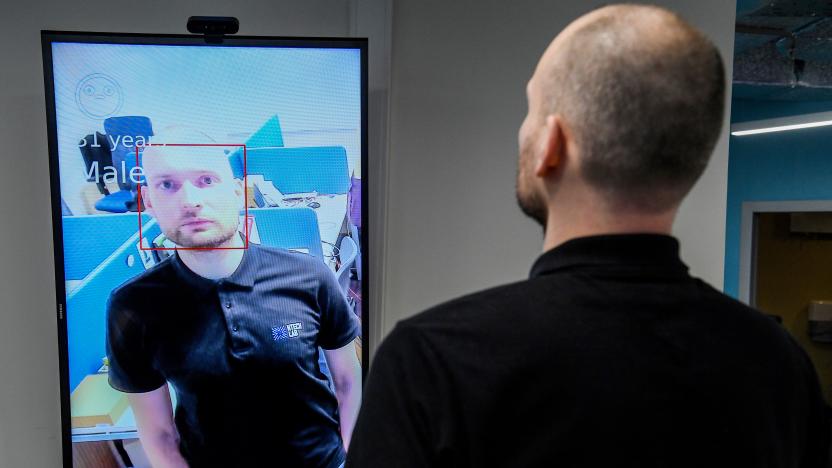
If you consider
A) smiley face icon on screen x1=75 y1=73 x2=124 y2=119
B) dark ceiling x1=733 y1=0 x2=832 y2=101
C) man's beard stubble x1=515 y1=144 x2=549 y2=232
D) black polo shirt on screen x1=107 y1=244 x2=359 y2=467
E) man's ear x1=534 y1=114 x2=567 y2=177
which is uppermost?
dark ceiling x1=733 y1=0 x2=832 y2=101

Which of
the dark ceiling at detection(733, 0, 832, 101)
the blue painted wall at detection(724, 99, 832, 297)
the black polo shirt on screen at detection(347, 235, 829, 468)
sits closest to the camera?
the black polo shirt on screen at detection(347, 235, 829, 468)

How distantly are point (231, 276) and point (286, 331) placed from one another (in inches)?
7.2

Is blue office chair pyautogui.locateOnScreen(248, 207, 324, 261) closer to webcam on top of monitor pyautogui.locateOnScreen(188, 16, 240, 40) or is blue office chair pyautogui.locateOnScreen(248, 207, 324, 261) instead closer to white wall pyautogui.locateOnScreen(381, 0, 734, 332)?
white wall pyautogui.locateOnScreen(381, 0, 734, 332)

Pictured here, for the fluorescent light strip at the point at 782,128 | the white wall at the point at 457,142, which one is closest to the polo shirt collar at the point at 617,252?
the white wall at the point at 457,142

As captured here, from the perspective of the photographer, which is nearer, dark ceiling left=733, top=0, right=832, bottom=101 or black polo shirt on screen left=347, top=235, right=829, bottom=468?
black polo shirt on screen left=347, top=235, right=829, bottom=468

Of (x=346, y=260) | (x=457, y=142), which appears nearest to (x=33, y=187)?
(x=346, y=260)

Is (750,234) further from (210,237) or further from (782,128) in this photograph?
(210,237)

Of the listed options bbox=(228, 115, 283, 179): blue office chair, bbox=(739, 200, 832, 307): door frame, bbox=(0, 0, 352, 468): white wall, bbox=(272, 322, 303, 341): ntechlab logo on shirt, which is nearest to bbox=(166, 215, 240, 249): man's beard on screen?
bbox=(228, 115, 283, 179): blue office chair

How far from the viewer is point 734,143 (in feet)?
14.2

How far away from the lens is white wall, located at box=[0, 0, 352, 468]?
141 cm

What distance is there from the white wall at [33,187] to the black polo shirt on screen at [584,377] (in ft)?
3.98

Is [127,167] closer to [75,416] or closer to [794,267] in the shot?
[75,416]

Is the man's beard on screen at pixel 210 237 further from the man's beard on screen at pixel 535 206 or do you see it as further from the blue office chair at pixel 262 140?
the man's beard on screen at pixel 535 206

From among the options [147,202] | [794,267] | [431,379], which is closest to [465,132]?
[147,202]
